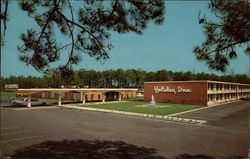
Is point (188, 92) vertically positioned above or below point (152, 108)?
above

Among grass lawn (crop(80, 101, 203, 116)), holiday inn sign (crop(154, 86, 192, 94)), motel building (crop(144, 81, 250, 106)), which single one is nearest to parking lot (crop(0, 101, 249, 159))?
grass lawn (crop(80, 101, 203, 116))

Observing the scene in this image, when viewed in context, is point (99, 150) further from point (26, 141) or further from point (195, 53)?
point (195, 53)

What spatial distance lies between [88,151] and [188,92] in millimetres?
29475

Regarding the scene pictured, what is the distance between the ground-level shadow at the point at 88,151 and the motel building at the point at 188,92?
27.3m

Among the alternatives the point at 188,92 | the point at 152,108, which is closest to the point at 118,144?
the point at 152,108

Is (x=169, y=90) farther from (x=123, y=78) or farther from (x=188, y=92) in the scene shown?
(x=123, y=78)

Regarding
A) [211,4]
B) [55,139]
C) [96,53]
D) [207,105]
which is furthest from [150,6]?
[207,105]

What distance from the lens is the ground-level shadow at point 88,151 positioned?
7.94 meters

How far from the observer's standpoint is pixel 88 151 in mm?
8555

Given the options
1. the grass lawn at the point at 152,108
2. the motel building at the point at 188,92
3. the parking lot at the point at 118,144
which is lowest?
the grass lawn at the point at 152,108

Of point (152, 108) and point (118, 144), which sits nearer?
point (118, 144)

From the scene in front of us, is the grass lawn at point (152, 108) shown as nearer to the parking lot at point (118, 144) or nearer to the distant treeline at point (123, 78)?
the parking lot at point (118, 144)

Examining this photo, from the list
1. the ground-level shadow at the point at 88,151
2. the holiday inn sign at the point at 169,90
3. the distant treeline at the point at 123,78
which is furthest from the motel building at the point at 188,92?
the distant treeline at the point at 123,78

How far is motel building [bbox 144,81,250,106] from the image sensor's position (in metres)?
33.7
